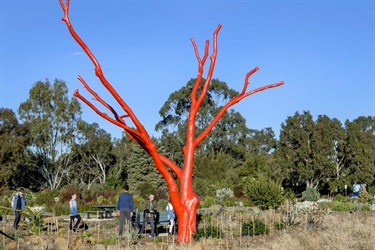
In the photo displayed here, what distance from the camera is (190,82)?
164 feet

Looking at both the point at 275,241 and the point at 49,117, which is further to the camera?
the point at 49,117

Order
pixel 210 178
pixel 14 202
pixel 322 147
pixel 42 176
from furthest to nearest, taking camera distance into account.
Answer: pixel 42 176 < pixel 322 147 < pixel 210 178 < pixel 14 202

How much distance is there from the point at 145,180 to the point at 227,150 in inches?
605

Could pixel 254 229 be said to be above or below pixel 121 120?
below

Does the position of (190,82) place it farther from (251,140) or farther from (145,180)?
(145,180)

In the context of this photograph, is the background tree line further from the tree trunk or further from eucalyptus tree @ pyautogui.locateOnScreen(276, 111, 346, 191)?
the tree trunk

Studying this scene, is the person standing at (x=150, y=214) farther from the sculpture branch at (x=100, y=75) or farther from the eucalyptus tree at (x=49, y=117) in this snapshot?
the eucalyptus tree at (x=49, y=117)

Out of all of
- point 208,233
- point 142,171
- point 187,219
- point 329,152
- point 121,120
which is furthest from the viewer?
point 329,152

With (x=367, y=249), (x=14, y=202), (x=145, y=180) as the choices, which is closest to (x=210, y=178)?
(x=145, y=180)

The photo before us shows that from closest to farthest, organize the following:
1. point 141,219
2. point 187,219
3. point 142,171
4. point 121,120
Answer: point 187,219
point 121,120
point 141,219
point 142,171

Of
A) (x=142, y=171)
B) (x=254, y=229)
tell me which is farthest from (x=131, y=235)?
(x=142, y=171)

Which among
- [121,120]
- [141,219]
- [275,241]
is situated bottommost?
[275,241]

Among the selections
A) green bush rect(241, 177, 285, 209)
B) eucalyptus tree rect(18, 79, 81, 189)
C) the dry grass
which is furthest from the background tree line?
the dry grass

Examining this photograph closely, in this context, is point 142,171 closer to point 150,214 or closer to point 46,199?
point 46,199
